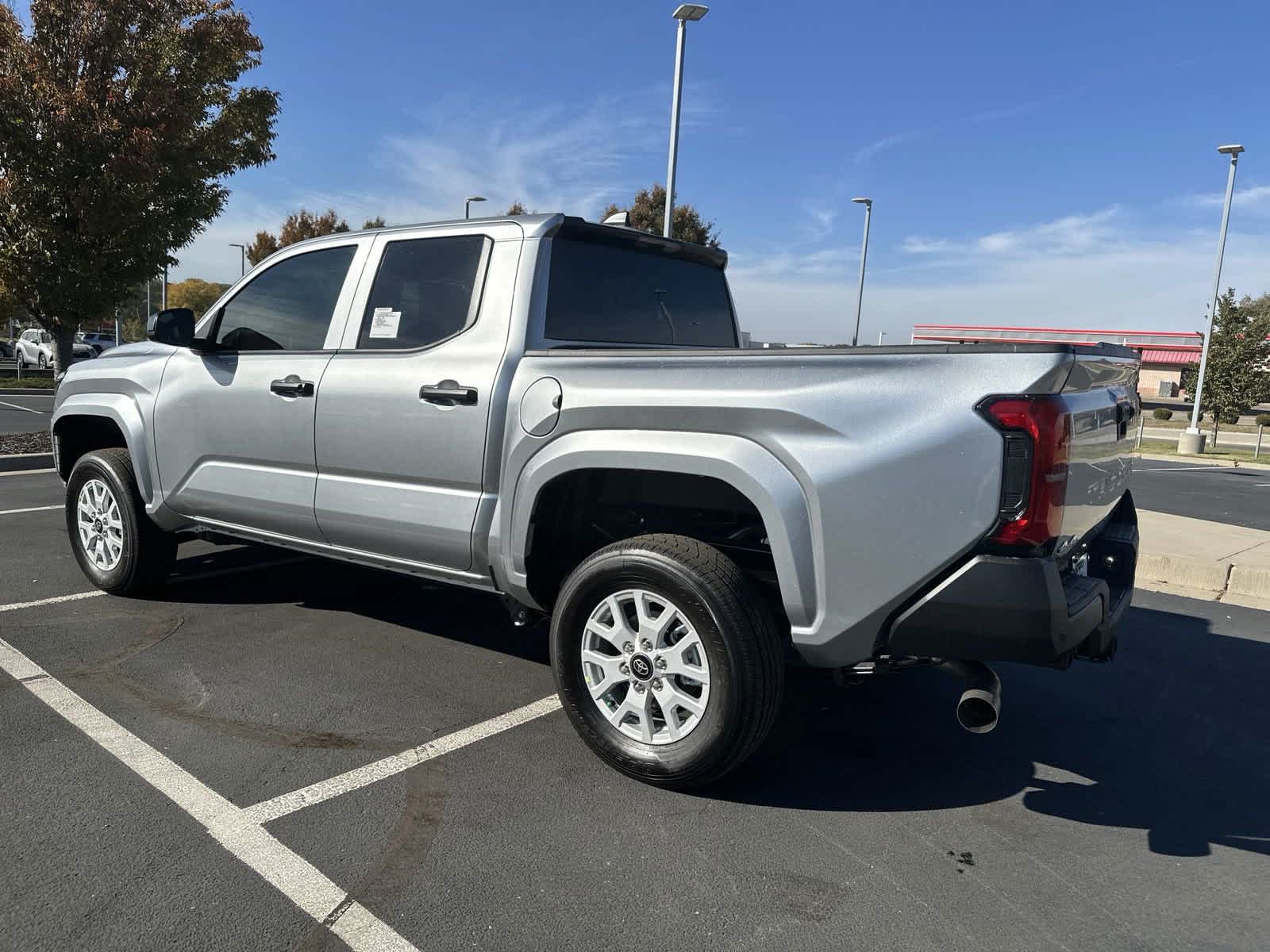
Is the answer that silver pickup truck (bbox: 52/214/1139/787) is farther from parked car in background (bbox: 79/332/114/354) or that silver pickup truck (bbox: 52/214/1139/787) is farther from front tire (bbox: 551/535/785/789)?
parked car in background (bbox: 79/332/114/354)

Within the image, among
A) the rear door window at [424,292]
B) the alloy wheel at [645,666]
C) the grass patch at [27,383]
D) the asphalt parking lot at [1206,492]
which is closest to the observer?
the alloy wheel at [645,666]

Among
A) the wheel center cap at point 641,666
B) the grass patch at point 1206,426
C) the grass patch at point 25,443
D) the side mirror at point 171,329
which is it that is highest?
the side mirror at point 171,329

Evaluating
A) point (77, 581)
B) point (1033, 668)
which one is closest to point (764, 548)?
point (1033, 668)

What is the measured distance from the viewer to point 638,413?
302cm

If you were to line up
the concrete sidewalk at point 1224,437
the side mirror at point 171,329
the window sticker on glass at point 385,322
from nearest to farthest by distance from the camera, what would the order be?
the window sticker on glass at point 385,322, the side mirror at point 171,329, the concrete sidewalk at point 1224,437

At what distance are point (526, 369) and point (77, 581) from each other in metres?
3.59

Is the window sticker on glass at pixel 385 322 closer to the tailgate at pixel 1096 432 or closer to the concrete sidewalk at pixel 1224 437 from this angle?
the tailgate at pixel 1096 432

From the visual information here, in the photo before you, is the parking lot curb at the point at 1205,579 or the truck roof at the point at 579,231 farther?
the parking lot curb at the point at 1205,579

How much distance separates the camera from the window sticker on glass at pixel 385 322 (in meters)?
3.85

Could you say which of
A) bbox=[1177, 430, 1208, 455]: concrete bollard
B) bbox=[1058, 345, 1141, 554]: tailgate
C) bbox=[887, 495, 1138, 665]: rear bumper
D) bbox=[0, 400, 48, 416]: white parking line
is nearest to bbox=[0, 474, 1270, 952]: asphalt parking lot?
bbox=[887, 495, 1138, 665]: rear bumper

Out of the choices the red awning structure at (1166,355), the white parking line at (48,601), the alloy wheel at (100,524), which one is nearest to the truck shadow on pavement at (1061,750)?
the alloy wheel at (100,524)

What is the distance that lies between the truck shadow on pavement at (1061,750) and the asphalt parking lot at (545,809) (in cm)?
1

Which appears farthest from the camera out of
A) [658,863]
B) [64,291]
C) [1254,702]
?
[64,291]

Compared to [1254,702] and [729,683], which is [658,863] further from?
[1254,702]
